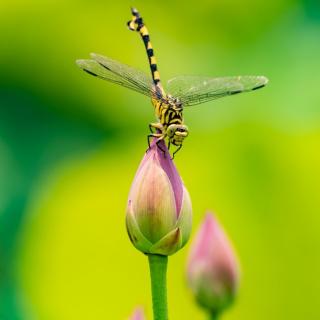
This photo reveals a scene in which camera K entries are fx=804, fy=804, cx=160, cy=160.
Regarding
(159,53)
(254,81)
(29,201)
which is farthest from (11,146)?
(254,81)

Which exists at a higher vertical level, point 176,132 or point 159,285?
point 176,132

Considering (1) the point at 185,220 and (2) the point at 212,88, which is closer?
(1) the point at 185,220

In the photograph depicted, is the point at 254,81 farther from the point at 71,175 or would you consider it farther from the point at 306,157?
the point at 71,175

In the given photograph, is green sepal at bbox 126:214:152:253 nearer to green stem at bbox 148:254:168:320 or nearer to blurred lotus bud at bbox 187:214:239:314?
green stem at bbox 148:254:168:320

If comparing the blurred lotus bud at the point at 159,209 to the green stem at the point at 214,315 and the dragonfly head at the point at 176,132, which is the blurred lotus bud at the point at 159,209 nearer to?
the dragonfly head at the point at 176,132

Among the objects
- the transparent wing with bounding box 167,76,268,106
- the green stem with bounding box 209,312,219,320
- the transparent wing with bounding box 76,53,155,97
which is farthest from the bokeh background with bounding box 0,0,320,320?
the transparent wing with bounding box 76,53,155,97

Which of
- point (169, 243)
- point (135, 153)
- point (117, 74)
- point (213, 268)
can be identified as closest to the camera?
point (169, 243)

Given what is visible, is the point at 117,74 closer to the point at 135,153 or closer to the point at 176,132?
the point at 176,132

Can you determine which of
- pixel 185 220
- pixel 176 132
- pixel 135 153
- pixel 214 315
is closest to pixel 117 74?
pixel 176 132
